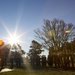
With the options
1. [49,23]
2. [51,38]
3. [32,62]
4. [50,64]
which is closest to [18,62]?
[32,62]

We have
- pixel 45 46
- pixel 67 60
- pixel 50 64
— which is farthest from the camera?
pixel 45 46

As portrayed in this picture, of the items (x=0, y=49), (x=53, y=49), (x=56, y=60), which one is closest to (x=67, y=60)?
(x=56, y=60)

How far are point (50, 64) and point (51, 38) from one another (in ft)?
17.2

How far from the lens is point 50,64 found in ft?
114

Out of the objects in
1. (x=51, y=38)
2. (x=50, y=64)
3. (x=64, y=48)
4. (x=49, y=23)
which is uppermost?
(x=49, y=23)

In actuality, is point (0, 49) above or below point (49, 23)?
below

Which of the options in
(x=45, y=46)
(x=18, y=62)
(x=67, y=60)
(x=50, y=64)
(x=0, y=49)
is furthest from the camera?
(x=45, y=46)

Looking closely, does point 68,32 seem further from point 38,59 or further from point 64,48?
point 38,59

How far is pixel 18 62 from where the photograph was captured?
106 feet

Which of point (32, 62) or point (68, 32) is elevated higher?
point (68, 32)

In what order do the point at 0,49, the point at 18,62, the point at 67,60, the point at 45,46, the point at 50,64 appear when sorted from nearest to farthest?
the point at 0,49, the point at 67,60, the point at 18,62, the point at 50,64, the point at 45,46

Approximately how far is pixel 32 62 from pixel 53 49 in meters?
4.88

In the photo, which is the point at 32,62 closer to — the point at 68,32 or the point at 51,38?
the point at 51,38

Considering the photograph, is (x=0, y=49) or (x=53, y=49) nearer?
(x=0, y=49)
